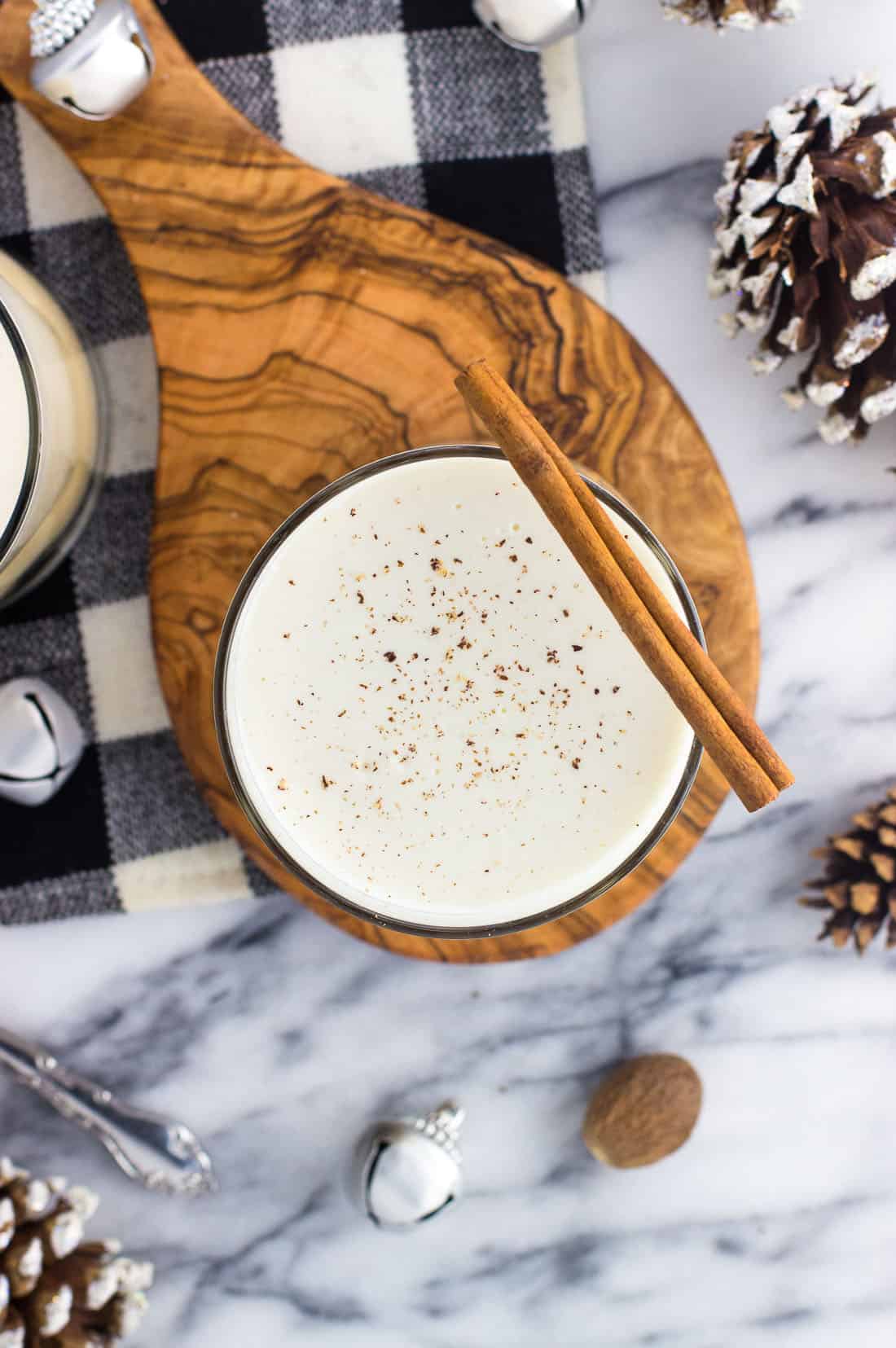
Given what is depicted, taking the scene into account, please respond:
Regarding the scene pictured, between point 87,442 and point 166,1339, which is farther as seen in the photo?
point 166,1339

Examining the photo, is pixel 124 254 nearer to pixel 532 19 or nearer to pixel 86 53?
pixel 86 53

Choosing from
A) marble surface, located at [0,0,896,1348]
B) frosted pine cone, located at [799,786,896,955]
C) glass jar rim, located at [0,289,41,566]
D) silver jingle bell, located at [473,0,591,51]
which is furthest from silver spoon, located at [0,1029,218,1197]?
silver jingle bell, located at [473,0,591,51]

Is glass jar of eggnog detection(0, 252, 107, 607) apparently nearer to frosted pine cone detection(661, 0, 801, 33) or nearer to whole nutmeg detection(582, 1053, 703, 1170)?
frosted pine cone detection(661, 0, 801, 33)

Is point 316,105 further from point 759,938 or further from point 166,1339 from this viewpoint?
point 166,1339

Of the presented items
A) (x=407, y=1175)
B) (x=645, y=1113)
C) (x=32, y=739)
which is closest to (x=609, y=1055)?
(x=645, y=1113)

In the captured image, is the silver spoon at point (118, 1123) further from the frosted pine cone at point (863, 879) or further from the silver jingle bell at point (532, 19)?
the silver jingle bell at point (532, 19)

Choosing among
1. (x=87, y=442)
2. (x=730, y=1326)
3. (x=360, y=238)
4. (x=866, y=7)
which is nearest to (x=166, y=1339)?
(x=730, y=1326)
